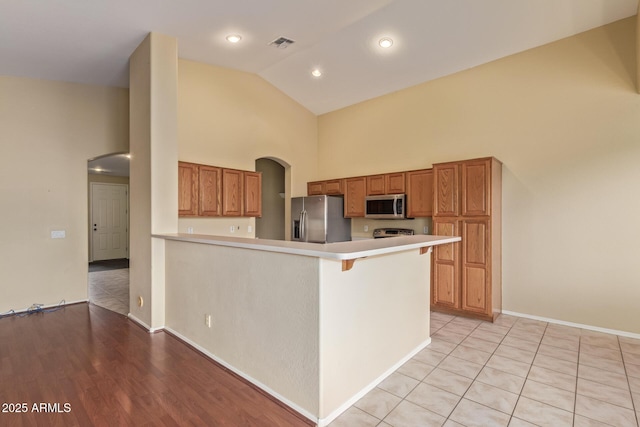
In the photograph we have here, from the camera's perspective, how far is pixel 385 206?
504 centimetres

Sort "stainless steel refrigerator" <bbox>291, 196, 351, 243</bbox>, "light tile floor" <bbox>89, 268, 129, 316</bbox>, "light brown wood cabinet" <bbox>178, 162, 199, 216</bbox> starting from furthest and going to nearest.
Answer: "stainless steel refrigerator" <bbox>291, 196, 351, 243</bbox>
"light tile floor" <bbox>89, 268, 129, 316</bbox>
"light brown wood cabinet" <bbox>178, 162, 199, 216</bbox>

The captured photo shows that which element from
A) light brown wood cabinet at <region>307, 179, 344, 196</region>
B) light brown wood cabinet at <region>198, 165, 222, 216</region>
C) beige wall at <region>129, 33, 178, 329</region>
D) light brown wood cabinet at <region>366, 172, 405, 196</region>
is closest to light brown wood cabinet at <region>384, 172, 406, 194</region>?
light brown wood cabinet at <region>366, 172, 405, 196</region>

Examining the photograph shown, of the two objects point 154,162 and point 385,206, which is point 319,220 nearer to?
point 385,206

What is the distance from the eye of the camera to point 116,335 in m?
3.37

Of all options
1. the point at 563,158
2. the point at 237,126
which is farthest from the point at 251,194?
the point at 563,158

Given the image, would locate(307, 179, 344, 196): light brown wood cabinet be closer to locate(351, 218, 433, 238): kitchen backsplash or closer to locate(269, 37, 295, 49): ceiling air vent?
locate(351, 218, 433, 238): kitchen backsplash

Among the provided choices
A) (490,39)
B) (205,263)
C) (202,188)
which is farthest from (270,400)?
(490,39)

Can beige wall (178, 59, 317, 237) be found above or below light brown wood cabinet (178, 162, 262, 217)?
above

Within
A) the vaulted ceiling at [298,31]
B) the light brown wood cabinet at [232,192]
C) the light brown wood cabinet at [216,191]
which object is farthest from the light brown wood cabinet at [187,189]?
the vaulted ceiling at [298,31]

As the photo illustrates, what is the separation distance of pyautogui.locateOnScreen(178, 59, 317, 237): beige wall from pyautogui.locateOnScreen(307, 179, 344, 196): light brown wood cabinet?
15cm

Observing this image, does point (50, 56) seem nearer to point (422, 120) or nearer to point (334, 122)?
point (334, 122)

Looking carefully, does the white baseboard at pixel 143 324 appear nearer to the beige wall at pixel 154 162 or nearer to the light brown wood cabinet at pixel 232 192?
the beige wall at pixel 154 162

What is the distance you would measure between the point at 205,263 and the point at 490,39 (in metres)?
4.23

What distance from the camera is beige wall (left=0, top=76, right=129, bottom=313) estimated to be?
4.07m
